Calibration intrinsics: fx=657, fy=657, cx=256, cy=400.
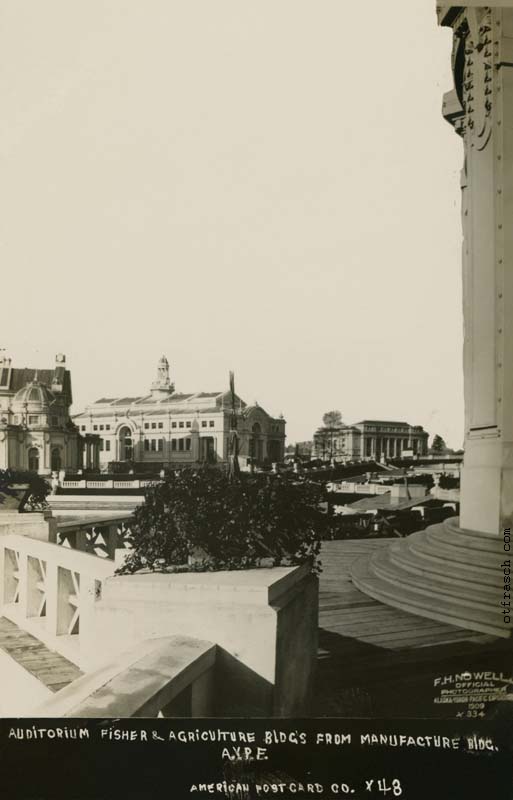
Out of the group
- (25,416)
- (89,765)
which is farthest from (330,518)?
→ (25,416)

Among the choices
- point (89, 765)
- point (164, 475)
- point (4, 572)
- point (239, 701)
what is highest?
point (164, 475)

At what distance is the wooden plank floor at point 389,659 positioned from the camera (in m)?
2.44

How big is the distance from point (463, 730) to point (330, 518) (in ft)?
3.06

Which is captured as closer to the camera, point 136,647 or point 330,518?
point 136,647

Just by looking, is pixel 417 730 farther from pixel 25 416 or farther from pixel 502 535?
pixel 25 416

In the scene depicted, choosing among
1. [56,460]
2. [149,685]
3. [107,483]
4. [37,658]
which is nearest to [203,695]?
[149,685]

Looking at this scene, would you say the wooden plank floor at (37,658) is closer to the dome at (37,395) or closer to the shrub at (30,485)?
the shrub at (30,485)

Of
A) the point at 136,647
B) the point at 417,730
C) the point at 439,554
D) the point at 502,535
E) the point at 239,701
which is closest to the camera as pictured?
the point at 136,647

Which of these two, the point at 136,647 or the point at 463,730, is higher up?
the point at 136,647

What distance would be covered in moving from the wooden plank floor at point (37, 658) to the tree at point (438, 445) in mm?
1755

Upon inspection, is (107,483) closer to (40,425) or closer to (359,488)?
(40,425)

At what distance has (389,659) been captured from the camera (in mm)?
2719

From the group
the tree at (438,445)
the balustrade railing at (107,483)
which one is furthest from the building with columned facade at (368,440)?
the balustrade railing at (107,483)

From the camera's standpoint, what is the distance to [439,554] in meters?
3.03
